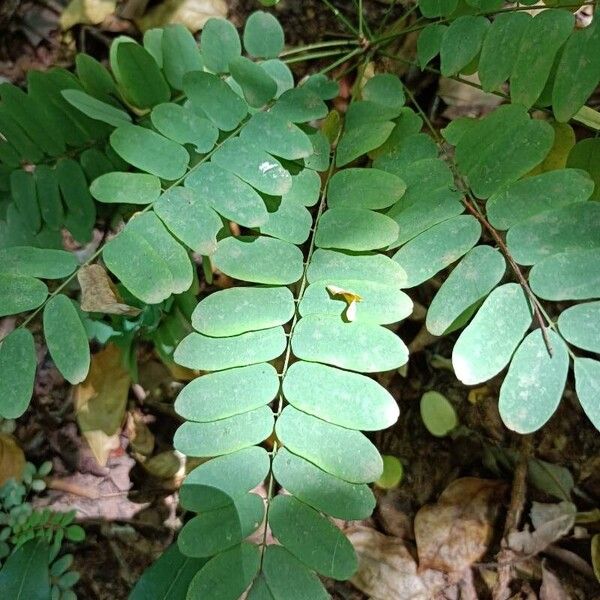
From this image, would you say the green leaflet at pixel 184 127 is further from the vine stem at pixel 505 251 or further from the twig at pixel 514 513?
the twig at pixel 514 513

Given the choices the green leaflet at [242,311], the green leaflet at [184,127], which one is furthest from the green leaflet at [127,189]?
the green leaflet at [242,311]

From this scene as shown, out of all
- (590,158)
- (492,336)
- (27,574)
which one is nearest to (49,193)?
(27,574)

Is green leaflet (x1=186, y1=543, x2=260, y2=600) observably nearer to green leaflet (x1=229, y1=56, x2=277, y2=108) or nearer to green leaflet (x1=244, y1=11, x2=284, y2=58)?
green leaflet (x1=229, y1=56, x2=277, y2=108)

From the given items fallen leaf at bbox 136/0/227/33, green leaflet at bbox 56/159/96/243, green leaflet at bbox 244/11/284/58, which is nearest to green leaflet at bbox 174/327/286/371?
green leaflet at bbox 56/159/96/243

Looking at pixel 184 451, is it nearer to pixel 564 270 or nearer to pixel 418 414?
pixel 564 270

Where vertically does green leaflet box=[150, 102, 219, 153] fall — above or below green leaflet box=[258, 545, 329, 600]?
above
